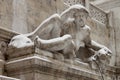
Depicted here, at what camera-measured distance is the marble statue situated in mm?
5301

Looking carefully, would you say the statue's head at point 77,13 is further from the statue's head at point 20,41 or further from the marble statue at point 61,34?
the statue's head at point 20,41

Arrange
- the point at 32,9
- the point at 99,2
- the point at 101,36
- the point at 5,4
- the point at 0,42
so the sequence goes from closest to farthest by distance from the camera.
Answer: the point at 0,42 → the point at 5,4 → the point at 32,9 → the point at 101,36 → the point at 99,2

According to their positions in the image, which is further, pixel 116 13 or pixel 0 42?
pixel 116 13

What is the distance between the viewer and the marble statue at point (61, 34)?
530 cm

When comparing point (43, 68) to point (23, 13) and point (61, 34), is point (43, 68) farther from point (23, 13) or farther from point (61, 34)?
point (23, 13)

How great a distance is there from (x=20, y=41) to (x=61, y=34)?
0.90 meters

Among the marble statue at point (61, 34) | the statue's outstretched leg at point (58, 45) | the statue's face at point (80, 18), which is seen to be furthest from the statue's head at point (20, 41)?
the statue's face at point (80, 18)

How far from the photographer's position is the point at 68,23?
6.02m

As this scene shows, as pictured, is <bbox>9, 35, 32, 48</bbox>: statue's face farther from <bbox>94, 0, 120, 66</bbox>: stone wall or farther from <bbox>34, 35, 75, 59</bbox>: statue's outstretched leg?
<bbox>94, 0, 120, 66</bbox>: stone wall

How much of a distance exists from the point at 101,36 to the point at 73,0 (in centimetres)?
145

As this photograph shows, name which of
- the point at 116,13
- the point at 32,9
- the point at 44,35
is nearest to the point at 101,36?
the point at 116,13

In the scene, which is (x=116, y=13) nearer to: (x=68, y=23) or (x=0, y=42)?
(x=68, y=23)

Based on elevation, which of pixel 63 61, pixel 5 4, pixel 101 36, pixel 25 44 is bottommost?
pixel 101 36

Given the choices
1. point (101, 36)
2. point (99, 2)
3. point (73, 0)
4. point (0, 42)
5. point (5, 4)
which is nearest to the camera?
point (0, 42)
